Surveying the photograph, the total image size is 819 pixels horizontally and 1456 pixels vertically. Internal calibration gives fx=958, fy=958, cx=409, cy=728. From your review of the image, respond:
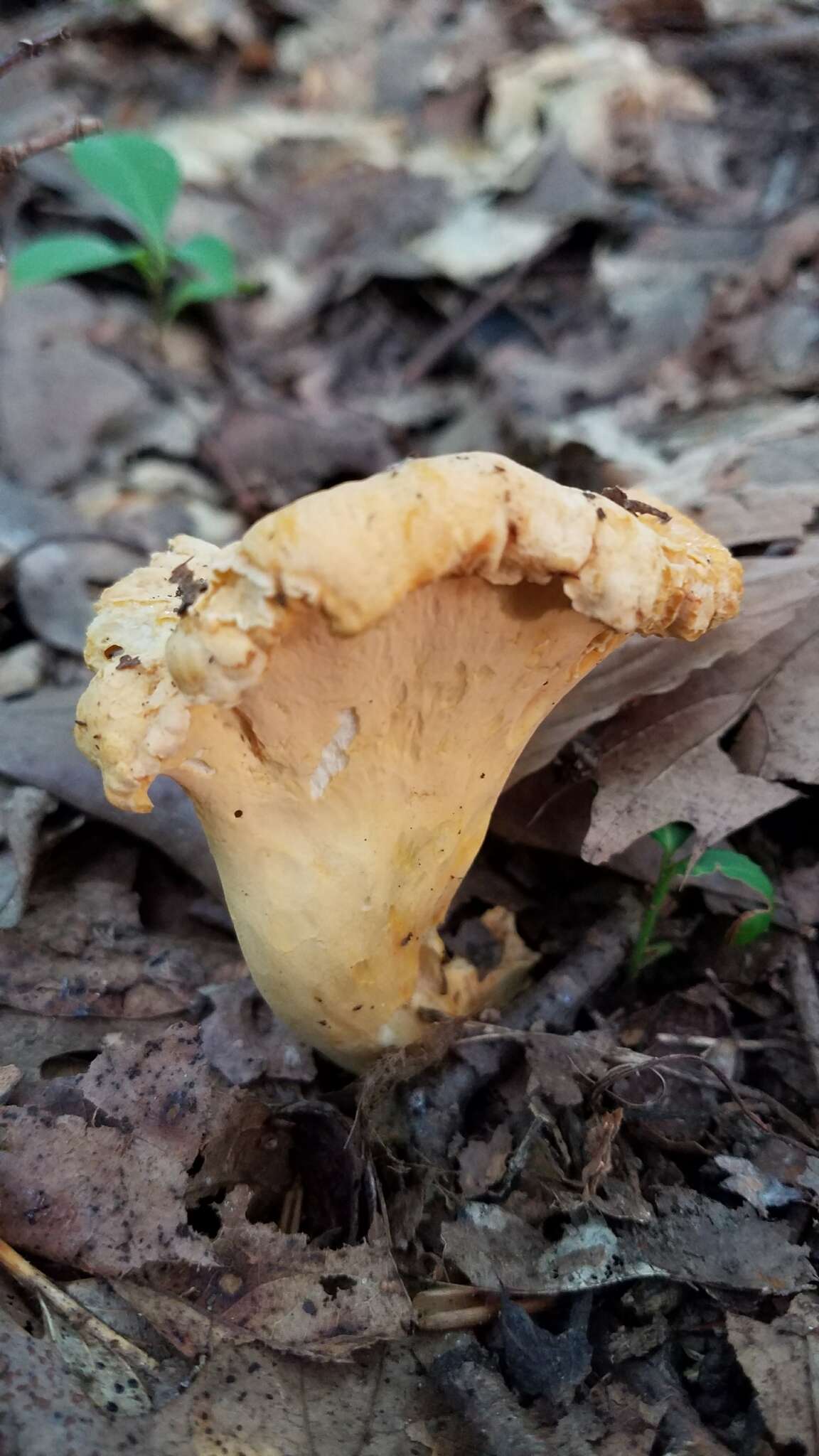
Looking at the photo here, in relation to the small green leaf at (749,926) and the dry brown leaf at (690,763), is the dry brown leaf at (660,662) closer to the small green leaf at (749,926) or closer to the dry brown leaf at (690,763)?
the dry brown leaf at (690,763)

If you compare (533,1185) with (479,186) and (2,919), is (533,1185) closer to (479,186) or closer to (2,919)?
(2,919)

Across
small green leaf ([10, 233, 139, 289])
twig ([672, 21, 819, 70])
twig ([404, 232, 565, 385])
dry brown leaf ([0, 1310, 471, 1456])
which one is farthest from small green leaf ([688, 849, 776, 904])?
twig ([672, 21, 819, 70])

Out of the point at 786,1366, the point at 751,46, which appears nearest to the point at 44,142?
the point at 786,1366

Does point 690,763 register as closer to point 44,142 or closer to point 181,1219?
point 181,1219

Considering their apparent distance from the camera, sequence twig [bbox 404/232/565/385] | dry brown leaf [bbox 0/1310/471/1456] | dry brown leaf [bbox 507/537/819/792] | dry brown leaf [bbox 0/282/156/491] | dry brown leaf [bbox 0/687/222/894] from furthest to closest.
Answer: twig [bbox 404/232/565/385] → dry brown leaf [bbox 0/282/156/491] → dry brown leaf [bbox 0/687/222/894] → dry brown leaf [bbox 507/537/819/792] → dry brown leaf [bbox 0/1310/471/1456]

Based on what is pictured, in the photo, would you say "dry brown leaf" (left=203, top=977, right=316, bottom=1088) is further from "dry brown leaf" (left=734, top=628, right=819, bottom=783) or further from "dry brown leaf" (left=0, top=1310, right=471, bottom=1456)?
"dry brown leaf" (left=734, top=628, right=819, bottom=783)

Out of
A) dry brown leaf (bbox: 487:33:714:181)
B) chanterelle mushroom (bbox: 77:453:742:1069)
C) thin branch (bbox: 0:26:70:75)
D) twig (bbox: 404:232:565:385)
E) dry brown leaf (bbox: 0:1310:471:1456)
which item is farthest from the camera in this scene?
dry brown leaf (bbox: 487:33:714:181)

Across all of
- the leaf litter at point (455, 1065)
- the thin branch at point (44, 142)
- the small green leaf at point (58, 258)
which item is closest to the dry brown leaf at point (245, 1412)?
the leaf litter at point (455, 1065)
